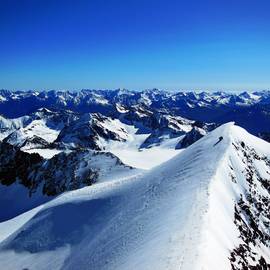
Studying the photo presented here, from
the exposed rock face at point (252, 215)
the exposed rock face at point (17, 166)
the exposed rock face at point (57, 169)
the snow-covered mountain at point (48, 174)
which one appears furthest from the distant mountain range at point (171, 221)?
the exposed rock face at point (17, 166)

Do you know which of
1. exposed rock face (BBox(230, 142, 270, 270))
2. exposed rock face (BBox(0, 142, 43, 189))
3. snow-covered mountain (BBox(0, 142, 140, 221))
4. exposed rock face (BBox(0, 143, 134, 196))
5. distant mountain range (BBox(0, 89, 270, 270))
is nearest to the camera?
distant mountain range (BBox(0, 89, 270, 270))

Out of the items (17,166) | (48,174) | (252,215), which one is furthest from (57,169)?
(252,215)

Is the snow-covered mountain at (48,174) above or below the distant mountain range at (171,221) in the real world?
below

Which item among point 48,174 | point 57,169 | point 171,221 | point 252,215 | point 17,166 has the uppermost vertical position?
point 171,221

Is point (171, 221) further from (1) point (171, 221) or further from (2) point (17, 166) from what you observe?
(2) point (17, 166)

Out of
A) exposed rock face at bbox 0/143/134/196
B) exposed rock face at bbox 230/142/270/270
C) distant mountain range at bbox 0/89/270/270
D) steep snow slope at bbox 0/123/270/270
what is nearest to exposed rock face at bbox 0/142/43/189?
exposed rock face at bbox 0/143/134/196

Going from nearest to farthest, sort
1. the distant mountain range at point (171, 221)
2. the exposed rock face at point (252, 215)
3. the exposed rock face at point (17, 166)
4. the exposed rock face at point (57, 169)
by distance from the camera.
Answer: the distant mountain range at point (171, 221)
the exposed rock face at point (252, 215)
the exposed rock face at point (57, 169)
the exposed rock face at point (17, 166)

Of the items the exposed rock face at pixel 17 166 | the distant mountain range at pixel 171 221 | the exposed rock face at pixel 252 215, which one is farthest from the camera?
the exposed rock face at pixel 17 166

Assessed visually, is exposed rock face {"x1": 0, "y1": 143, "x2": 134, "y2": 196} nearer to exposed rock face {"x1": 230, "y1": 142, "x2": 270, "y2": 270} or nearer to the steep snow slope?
the steep snow slope

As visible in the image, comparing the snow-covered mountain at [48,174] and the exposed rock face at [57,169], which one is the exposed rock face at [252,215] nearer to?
the snow-covered mountain at [48,174]
